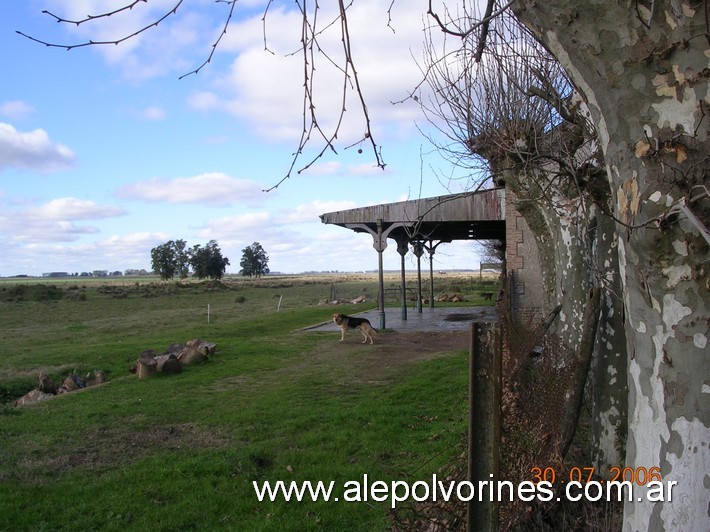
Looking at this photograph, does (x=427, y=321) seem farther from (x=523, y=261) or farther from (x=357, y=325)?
(x=357, y=325)

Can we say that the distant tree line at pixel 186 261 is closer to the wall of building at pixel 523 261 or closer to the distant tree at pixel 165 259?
the distant tree at pixel 165 259

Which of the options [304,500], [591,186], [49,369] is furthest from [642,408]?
[49,369]

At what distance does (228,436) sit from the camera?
7.52 m

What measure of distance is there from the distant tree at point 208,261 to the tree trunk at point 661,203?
8871 centimetres

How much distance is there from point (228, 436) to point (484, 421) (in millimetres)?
5396

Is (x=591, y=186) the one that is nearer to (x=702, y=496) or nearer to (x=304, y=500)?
(x=702, y=496)

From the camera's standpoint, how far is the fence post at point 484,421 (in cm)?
276

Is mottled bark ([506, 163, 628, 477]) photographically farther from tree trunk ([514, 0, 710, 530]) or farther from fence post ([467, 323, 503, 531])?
fence post ([467, 323, 503, 531])

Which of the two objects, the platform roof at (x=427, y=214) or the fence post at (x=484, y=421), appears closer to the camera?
the fence post at (x=484, y=421)

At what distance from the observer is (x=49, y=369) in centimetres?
1422

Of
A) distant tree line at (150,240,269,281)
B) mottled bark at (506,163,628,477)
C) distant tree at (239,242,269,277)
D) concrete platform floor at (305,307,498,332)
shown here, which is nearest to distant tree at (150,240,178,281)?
distant tree line at (150,240,269,281)

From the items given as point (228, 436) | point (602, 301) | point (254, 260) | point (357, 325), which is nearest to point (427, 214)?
point (357, 325)

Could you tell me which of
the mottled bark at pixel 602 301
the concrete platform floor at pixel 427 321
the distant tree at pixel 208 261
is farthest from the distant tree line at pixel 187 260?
the mottled bark at pixel 602 301

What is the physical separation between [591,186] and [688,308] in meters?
2.95
